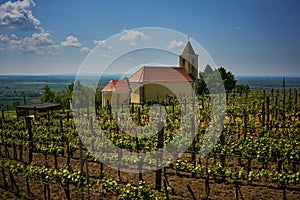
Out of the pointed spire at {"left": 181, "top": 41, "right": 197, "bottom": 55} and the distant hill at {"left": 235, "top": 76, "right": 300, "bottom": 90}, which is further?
the distant hill at {"left": 235, "top": 76, "right": 300, "bottom": 90}

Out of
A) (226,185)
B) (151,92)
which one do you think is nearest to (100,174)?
(226,185)

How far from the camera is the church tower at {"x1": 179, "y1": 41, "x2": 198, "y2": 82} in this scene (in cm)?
3875

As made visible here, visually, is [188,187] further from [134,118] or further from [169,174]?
[134,118]

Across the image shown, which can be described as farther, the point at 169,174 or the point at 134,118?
the point at 134,118

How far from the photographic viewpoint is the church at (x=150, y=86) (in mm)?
29531

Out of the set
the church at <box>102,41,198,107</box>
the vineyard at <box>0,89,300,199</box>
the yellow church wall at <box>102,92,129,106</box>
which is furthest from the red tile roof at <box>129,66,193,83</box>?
the vineyard at <box>0,89,300,199</box>

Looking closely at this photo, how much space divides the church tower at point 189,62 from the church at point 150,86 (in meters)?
0.09

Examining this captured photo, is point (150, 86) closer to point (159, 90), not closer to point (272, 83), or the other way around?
point (159, 90)

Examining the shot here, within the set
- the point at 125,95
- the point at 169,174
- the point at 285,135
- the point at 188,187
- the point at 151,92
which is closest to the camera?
the point at 188,187

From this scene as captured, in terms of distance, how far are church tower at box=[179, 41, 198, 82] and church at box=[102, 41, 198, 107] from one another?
0.29ft

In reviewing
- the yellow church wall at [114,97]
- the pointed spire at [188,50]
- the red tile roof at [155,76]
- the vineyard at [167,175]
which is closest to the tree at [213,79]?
the pointed spire at [188,50]

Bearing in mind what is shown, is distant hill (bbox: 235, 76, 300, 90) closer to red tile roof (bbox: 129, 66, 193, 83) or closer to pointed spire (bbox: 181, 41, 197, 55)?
pointed spire (bbox: 181, 41, 197, 55)

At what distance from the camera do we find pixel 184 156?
35.7 feet

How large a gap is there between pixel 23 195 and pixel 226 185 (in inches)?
226
